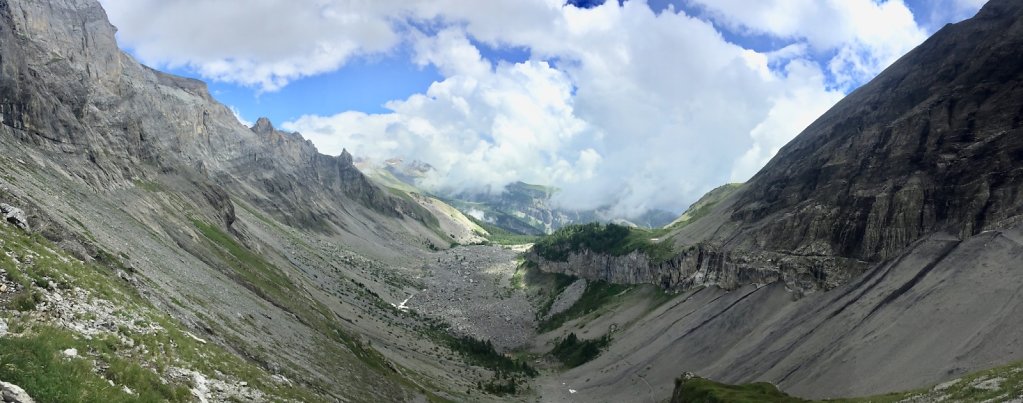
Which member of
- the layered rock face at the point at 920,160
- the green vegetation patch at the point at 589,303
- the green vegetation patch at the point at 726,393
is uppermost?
the layered rock face at the point at 920,160

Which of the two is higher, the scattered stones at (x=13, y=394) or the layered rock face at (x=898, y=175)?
the layered rock face at (x=898, y=175)

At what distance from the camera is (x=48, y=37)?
506 feet

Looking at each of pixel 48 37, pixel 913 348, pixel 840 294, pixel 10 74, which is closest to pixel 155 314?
pixel 10 74

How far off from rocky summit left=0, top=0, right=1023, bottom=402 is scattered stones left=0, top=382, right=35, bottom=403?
91mm

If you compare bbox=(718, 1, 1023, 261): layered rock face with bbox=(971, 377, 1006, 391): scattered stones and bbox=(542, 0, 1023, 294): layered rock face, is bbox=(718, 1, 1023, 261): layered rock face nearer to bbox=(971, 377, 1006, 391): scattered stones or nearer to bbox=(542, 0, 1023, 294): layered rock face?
bbox=(542, 0, 1023, 294): layered rock face

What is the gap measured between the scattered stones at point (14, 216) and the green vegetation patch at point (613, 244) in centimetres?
11711

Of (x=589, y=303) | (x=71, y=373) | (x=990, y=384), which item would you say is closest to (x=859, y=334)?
(x=990, y=384)

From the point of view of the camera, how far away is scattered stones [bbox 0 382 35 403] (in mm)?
14969

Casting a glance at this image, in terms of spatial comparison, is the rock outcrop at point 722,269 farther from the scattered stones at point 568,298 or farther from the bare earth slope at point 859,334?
the scattered stones at point 568,298

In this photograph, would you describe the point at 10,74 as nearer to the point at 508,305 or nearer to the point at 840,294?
the point at 840,294

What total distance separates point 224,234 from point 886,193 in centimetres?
10744

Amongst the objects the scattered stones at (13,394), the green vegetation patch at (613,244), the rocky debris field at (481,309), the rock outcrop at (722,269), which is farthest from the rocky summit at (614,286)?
the green vegetation patch at (613,244)

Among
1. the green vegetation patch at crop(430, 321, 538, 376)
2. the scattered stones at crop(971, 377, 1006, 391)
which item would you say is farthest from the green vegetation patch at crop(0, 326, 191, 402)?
the green vegetation patch at crop(430, 321, 538, 376)

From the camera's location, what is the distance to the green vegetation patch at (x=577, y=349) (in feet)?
350
